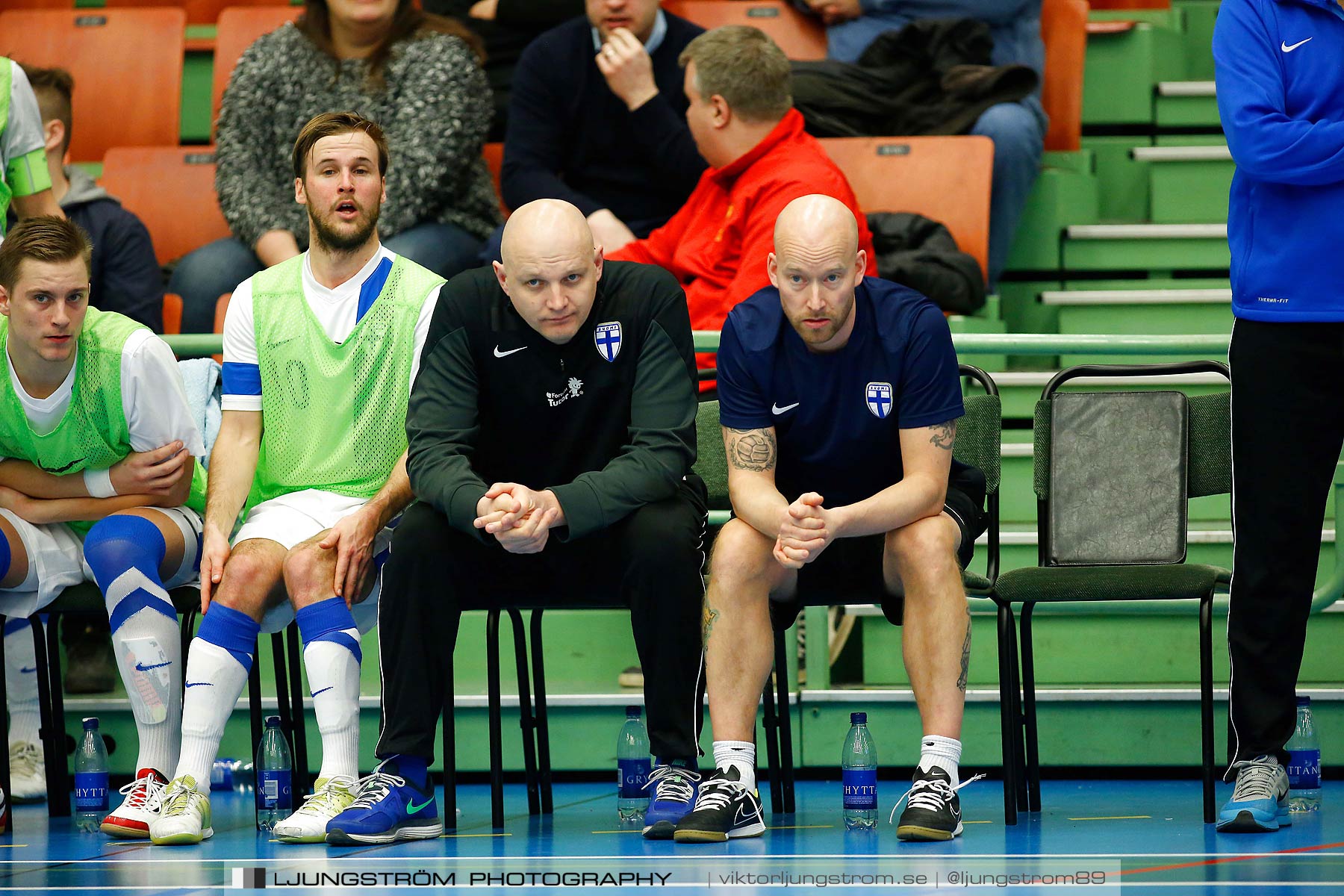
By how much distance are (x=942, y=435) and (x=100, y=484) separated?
1.92m

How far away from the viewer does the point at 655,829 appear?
126 inches

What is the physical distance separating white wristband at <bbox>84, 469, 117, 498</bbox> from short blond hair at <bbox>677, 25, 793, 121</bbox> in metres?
1.88

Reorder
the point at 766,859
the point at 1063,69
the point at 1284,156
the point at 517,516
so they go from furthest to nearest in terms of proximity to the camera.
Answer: the point at 1063,69
the point at 517,516
the point at 1284,156
the point at 766,859

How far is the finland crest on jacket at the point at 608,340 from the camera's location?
3469mm

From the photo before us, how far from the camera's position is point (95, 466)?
382 centimetres

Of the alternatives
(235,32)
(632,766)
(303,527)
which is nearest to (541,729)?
(632,766)

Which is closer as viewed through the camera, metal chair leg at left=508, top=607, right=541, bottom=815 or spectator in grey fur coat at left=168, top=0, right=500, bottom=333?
metal chair leg at left=508, top=607, right=541, bottom=815

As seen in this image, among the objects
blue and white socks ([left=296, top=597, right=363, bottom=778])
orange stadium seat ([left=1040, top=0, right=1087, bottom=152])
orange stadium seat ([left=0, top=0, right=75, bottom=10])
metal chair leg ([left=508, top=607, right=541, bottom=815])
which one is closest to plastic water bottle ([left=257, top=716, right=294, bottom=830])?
blue and white socks ([left=296, top=597, right=363, bottom=778])

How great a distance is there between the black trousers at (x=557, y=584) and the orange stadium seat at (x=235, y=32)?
325 centimetres

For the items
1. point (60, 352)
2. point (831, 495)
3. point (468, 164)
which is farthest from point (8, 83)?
point (831, 495)

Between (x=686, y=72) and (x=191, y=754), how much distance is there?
7.53 ft

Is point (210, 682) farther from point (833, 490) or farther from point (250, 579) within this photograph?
point (833, 490)

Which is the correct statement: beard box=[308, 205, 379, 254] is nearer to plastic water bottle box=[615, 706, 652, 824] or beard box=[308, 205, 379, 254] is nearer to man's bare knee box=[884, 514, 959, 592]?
plastic water bottle box=[615, 706, 652, 824]

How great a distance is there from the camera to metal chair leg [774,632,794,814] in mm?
3674
